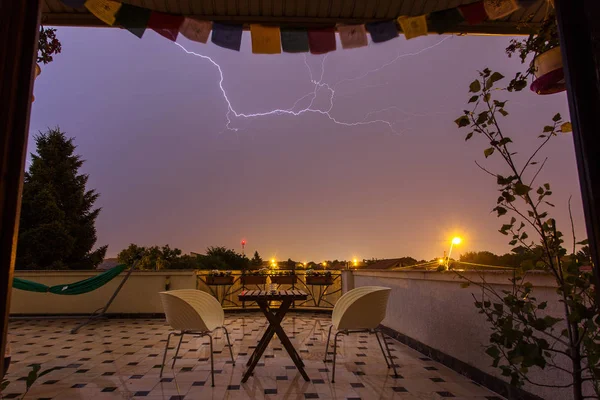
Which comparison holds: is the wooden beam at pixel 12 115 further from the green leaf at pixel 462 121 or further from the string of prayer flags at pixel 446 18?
the string of prayer flags at pixel 446 18

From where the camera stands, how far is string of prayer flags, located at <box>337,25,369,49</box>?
258cm

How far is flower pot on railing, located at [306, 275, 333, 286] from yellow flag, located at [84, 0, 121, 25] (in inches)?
212

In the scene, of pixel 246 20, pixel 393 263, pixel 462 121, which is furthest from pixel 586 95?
pixel 393 263

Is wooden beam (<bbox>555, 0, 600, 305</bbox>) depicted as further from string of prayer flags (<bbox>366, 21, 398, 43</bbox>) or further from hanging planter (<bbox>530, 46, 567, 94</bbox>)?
string of prayer flags (<bbox>366, 21, 398, 43</bbox>)

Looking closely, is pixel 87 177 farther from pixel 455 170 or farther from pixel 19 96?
pixel 19 96

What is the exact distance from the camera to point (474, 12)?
7.97 feet

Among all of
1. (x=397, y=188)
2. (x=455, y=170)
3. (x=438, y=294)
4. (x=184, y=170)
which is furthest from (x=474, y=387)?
(x=184, y=170)

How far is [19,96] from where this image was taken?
818 millimetres

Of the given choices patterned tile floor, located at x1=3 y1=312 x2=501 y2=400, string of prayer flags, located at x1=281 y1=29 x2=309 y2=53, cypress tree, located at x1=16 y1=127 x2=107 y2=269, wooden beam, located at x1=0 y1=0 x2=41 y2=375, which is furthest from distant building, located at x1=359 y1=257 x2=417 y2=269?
cypress tree, located at x1=16 y1=127 x2=107 y2=269

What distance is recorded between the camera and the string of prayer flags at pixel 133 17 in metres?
2.30

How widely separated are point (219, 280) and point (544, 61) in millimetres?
6101

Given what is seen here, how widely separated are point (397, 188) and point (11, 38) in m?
14.1

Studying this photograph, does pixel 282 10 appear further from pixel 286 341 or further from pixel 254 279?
pixel 254 279

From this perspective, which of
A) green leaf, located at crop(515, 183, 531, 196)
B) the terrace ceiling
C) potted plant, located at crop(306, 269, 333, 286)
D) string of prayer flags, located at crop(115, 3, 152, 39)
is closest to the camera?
green leaf, located at crop(515, 183, 531, 196)
